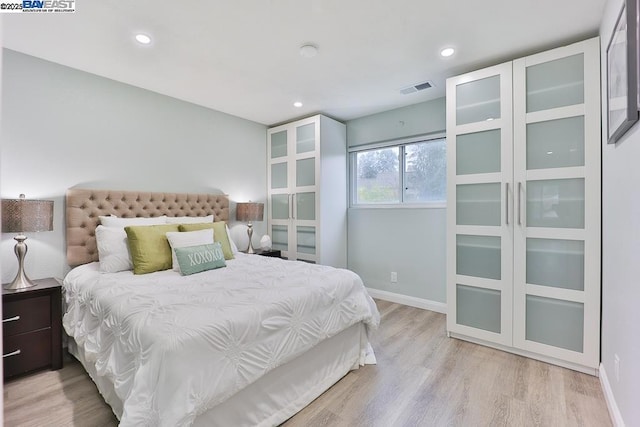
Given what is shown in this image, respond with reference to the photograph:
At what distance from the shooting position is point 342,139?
14.6ft

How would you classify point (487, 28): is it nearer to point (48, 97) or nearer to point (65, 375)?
point (48, 97)

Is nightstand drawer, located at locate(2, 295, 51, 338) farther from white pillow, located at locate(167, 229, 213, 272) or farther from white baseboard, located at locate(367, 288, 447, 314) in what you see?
white baseboard, located at locate(367, 288, 447, 314)

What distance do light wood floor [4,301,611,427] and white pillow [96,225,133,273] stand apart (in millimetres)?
→ 796

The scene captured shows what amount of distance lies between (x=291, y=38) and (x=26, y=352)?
9.88ft

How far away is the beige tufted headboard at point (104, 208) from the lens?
2.86m

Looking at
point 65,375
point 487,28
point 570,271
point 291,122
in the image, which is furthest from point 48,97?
point 570,271

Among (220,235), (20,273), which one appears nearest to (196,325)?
(220,235)

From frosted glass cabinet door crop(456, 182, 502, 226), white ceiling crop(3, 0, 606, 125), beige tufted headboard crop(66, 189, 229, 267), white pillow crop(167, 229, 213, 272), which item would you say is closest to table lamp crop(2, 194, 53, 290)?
beige tufted headboard crop(66, 189, 229, 267)

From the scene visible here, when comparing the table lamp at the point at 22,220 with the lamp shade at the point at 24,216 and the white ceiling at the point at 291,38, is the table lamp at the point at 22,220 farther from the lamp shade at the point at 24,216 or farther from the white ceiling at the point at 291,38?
the white ceiling at the point at 291,38

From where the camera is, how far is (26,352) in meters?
2.40

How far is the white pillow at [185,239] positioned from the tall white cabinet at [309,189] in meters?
1.47

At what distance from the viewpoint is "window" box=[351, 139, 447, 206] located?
3.83 m

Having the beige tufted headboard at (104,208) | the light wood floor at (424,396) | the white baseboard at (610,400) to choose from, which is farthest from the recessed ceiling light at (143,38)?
the white baseboard at (610,400)

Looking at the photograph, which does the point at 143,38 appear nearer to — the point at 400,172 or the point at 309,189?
the point at 309,189
